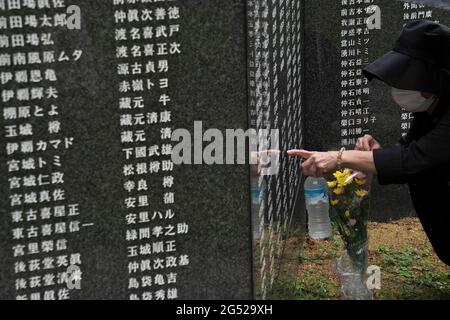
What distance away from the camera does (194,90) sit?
3875 millimetres

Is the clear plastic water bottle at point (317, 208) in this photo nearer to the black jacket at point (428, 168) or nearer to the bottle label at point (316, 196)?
the bottle label at point (316, 196)

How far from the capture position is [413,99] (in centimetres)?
462

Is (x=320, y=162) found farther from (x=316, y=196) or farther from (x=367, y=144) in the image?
(x=316, y=196)

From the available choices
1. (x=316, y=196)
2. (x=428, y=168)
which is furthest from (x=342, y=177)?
(x=316, y=196)

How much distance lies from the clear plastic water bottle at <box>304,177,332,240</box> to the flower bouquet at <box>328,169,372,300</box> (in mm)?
1049

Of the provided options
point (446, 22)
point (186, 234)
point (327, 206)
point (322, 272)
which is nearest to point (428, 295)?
point (322, 272)

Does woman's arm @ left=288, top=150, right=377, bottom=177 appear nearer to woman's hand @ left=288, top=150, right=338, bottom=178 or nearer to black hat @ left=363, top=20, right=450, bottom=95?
woman's hand @ left=288, top=150, right=338, bottom=178

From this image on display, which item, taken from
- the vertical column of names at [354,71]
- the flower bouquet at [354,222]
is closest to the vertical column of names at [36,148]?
the flower bouquet at [354,222]

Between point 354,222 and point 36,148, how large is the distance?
2251 millimetres

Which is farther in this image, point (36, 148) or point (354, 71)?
point (354, 71)

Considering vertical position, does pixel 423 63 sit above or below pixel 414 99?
above

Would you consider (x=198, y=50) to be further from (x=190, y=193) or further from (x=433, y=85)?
(x=433, y=85)

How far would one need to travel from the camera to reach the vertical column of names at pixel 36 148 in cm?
359
